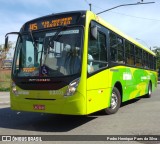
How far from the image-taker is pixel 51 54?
7.85 m

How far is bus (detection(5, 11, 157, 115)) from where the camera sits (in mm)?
7469

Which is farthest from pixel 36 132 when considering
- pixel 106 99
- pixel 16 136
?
pixel 106 99

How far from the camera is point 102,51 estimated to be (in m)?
8.84

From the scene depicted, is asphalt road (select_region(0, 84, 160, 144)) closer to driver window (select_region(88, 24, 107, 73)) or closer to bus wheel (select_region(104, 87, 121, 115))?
bus wheel (select_region(104, 87, 121, 115))

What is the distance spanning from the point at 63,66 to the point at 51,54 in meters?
0.51

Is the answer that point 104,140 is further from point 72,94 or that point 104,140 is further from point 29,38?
point 29,38

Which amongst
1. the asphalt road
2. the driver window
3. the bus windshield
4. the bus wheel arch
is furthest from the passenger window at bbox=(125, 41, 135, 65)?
the bus windshield

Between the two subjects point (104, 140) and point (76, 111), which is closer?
point (104, 140)

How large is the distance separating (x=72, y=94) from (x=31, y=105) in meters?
1.26

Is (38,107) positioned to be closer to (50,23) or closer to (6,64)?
(50,23)

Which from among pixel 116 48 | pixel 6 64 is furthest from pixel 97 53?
pixel 6 64

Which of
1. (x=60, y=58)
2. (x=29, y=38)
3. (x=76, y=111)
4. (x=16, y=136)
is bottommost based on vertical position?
(x=16, y=136)

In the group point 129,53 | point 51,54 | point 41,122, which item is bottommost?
point 41,122

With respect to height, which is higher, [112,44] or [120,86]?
[112,44]
